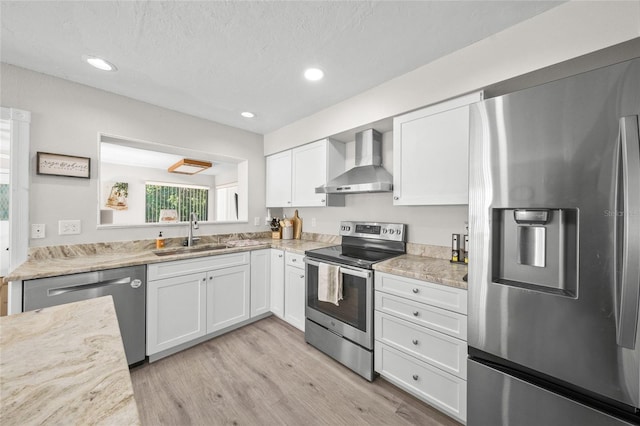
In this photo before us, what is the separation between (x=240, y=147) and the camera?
3.30m

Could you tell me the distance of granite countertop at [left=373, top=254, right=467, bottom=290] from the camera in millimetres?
1506

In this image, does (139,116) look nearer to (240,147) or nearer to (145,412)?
(240,147)

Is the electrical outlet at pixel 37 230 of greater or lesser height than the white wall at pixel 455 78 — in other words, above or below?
below

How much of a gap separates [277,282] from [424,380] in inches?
67.9

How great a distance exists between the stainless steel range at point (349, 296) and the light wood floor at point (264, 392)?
16 centimetres

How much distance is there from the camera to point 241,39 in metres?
1.59

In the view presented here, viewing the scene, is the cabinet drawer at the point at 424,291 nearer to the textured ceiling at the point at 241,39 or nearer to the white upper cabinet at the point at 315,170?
the white upper cabinet at the point at 315,170

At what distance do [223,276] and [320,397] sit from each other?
4.62 feet

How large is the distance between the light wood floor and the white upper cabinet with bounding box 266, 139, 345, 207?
5.09 ft

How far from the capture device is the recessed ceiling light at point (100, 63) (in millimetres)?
1790

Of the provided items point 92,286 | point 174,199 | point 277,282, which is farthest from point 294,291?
point 174,199

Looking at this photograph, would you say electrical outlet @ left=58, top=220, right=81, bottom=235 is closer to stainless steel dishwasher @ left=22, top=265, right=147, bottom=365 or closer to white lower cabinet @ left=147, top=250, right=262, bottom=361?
→ stainless steel dishwasher @ left=22, top=265, right=147, bottom=365

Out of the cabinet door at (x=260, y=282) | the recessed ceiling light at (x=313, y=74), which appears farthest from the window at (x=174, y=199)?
the recessed ceiling light at (x=313, y=74)

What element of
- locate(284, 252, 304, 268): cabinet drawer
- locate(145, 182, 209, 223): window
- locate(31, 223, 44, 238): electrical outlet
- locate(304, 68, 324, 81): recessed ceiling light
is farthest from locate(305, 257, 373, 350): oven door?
locate(145, 182, 209, 223): window
